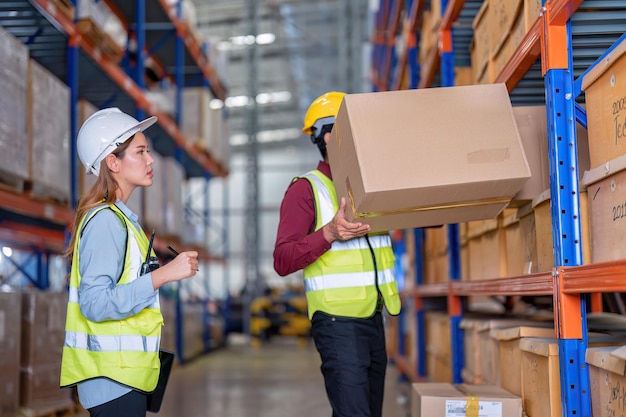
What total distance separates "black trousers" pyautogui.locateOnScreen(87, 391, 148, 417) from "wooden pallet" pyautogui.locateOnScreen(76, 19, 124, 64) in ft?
15.6

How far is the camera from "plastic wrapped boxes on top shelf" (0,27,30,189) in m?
4.65

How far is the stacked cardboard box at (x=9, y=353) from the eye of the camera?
15.8 feet

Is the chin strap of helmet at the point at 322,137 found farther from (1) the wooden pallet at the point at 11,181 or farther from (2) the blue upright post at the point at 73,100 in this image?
(2) the blue upright post at the point at 73,100

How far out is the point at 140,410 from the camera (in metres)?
2.35

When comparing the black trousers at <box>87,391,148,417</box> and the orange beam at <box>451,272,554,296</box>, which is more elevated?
the orange beam at <box>451,272,554,296</box>

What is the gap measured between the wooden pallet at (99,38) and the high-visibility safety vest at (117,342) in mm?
4418

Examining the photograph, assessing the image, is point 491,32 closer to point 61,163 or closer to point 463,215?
point 463,215

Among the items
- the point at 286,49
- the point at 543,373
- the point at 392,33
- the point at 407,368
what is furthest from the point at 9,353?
the point at 286,49

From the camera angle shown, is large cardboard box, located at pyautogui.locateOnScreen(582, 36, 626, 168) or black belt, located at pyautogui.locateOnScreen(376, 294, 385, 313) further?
black belt, located at pyautogui.locateOnScreen(376, 294, 385, 313)

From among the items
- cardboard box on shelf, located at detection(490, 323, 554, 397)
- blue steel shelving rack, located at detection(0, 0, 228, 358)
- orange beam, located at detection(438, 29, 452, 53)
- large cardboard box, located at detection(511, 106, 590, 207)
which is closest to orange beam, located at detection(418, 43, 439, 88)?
orange beam, located at detection(438, 29, 452, 53)

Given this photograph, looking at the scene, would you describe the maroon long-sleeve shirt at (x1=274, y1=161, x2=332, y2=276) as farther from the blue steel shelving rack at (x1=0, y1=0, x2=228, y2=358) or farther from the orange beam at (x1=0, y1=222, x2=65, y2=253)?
the orange beam at (x1=0, y1=222, x2=65, y2=253)

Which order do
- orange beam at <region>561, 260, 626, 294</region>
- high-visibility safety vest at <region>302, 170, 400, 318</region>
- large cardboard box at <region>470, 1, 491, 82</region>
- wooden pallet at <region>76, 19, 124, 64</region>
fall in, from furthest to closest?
wooden pallet at <region>76, 19, 124, 64</region>
large cardboard box at <region>470, 1, 491, 82</region>
high-visibility safety vest at <region>302, 170, 400, 318</region>
orange beam at <region>561, 260, 626, 294</region>

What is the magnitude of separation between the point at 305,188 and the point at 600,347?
128 cm

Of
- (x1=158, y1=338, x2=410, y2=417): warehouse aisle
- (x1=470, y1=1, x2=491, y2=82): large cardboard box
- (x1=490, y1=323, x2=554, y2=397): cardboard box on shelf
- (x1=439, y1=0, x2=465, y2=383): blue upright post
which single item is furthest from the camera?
(x1=158, y1=338, x2=410, y2=417): warehouse aisle
